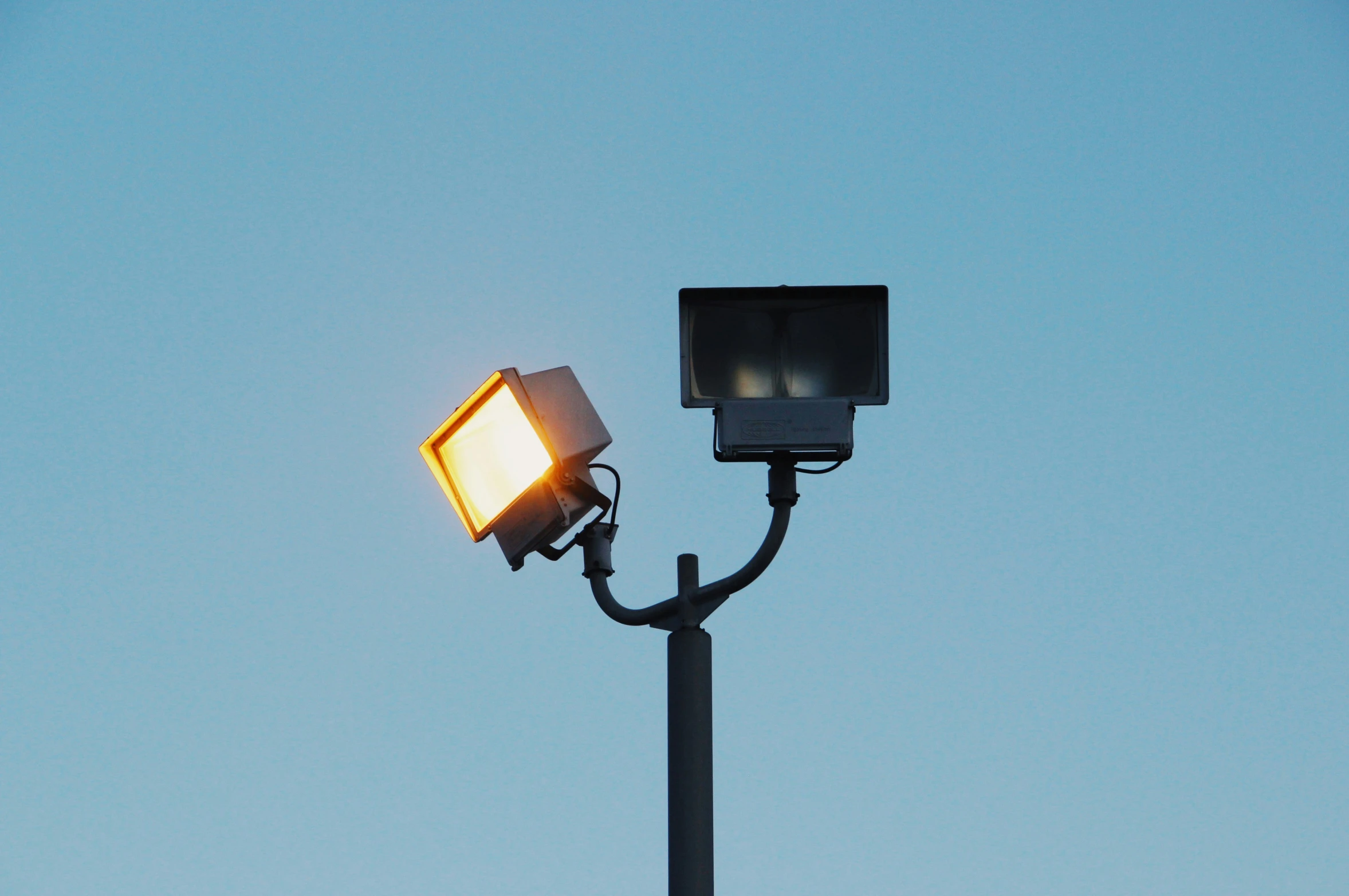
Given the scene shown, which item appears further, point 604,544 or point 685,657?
point 604,544

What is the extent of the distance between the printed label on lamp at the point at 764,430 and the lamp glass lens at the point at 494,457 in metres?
0.59

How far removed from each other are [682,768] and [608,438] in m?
1.16

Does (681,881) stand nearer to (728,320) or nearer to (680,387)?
(680,387)

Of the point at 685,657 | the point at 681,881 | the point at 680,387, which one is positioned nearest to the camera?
the point at 681,881

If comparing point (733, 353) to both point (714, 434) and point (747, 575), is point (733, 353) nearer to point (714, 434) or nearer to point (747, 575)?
point (714, 434)

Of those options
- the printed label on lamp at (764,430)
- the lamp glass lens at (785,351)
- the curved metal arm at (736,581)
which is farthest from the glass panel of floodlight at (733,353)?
the curved metal arm at (736,581)

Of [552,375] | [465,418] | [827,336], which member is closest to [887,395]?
[827,336]

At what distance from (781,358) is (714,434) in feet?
1.01

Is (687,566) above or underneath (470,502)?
underneath

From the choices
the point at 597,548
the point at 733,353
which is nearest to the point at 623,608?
the point at 597,548

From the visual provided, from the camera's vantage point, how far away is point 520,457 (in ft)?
12.8

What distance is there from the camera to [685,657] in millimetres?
3475

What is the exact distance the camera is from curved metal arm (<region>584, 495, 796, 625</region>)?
3.55 m

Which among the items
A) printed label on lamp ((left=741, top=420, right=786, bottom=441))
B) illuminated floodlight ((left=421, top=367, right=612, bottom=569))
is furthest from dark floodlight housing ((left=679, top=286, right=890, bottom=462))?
illuminated floodlight ((left=421, top=367, right=612, bottom=569))
